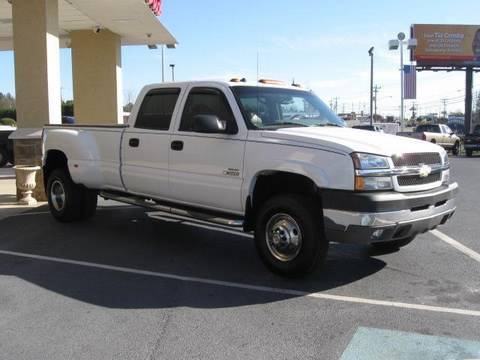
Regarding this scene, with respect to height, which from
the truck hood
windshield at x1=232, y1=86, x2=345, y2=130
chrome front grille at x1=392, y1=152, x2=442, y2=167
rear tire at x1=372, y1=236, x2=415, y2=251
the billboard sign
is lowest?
rear tire at x1=372, y1=236, x2=415, y2=251

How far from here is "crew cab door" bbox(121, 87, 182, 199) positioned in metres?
7.05

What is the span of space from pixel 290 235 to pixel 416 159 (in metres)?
1.46

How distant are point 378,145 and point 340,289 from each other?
1456 mm

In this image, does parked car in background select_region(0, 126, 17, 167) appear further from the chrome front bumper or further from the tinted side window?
the chrome front bumper

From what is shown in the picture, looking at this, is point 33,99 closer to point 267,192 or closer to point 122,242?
point 122,242

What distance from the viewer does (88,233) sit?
8133 millimetres

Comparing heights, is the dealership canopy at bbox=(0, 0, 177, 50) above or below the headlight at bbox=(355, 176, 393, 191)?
above

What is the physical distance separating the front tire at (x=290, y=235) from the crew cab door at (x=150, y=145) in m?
1.69

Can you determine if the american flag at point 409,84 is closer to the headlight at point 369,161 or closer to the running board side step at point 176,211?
the running board side step at point 176,211

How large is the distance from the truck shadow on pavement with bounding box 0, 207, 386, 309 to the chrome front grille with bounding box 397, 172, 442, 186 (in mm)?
1171

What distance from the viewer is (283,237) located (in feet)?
18.8

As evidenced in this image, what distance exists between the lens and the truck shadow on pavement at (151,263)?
210 inches

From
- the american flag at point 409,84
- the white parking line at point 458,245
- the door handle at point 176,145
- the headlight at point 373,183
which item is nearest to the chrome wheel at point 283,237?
the headlight at point 373,183

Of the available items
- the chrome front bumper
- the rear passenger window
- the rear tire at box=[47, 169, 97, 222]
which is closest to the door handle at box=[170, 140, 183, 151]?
the rear passenger window
